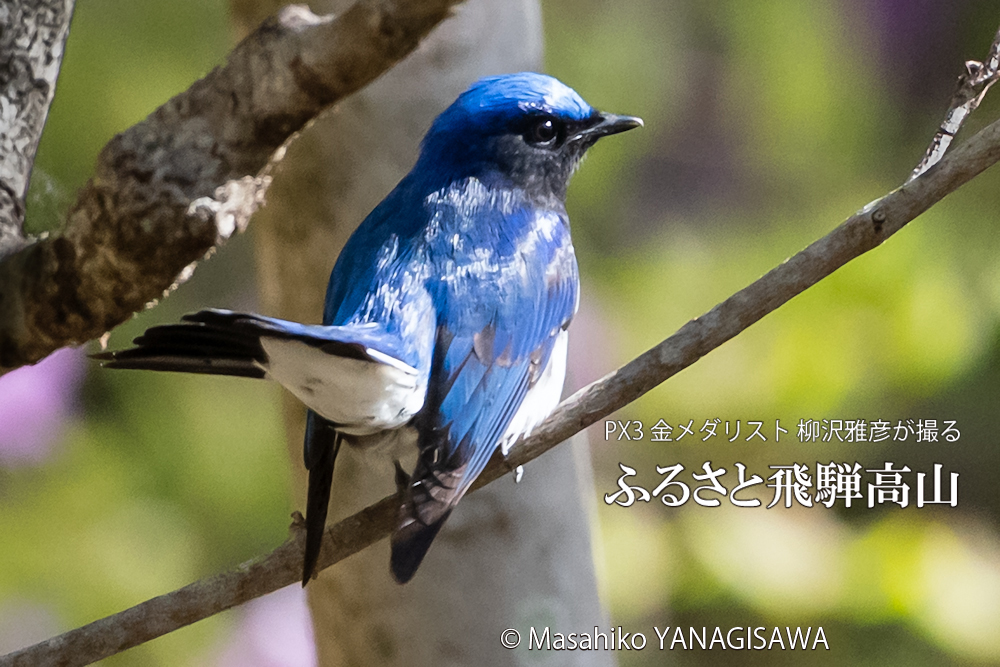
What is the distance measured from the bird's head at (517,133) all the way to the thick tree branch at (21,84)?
0.32 metres

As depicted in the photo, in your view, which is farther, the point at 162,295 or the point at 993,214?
the point at 993,214

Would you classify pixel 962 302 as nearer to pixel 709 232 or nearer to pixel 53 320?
pixel 709 232

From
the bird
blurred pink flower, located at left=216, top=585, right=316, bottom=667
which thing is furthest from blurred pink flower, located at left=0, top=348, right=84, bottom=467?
the bird

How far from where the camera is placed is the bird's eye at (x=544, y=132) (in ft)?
2.96

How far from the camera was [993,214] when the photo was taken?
1.51m

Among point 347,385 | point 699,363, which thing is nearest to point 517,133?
point 347,385

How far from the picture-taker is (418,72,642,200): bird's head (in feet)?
2.81

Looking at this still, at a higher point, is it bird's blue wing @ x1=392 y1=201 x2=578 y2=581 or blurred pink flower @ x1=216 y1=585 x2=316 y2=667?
bird's blue wing @ x1=392 y1=201 x2=578 y2=581

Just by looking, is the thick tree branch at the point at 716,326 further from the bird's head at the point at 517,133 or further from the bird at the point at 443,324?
the bird's head at the point at 517,133

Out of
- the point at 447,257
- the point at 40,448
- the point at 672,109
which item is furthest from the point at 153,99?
the point at 447,257

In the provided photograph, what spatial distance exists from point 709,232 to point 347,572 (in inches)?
33.9

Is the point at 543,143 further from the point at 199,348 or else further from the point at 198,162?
the point at 199,348

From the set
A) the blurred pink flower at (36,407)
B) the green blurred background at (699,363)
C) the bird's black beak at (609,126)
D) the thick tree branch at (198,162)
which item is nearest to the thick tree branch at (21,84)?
the thick tree branch at (198,162)

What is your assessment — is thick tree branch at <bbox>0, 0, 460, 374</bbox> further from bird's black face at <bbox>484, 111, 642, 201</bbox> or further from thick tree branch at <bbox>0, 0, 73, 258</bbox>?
bird's black face at <bbox>484, 111, 642, 201</bbox>
